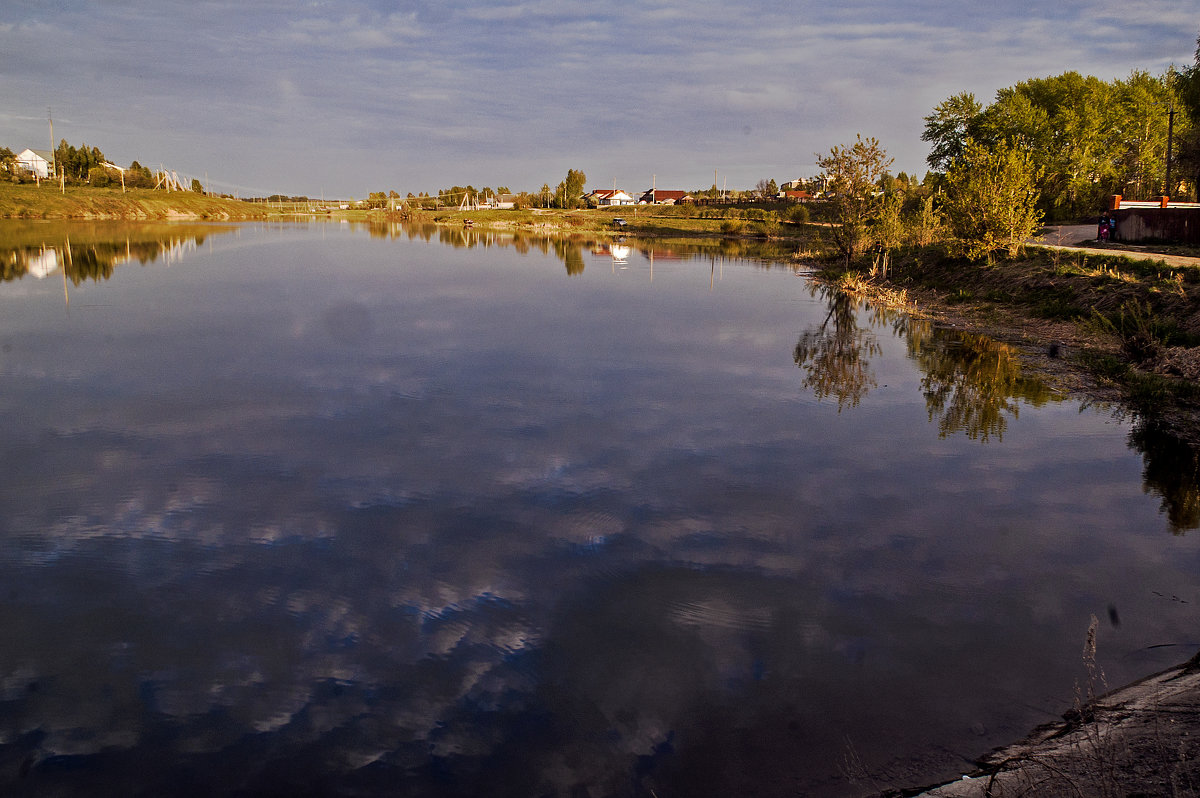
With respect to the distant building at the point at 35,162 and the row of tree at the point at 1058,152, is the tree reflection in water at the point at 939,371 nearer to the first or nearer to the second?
the row of tree at the point at 1058,152

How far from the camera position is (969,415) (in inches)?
598

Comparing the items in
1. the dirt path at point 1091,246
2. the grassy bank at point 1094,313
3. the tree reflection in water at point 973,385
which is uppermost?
the dirt path at point 1091,246

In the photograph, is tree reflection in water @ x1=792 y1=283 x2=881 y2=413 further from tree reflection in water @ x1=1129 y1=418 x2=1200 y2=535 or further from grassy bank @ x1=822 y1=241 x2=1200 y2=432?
tree reflection in water @ x1=1129 y1=418 x2=1200 y2=535

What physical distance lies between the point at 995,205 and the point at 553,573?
32.0 meters

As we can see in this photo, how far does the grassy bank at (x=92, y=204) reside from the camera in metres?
88.5

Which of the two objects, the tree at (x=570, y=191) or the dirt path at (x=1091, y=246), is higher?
the tree at (x=570, y=191)

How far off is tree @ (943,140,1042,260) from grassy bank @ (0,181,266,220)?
321 feet

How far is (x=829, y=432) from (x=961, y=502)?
11.3 feet

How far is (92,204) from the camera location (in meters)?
98.2

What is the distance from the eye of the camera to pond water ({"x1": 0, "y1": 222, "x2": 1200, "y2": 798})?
5742 millimetres

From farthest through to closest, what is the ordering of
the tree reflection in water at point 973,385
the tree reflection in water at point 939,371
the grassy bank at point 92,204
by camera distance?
1. the grassy bank at point 92,204
2. the tree reflection in water at point 939,371
3. the tree reflection in water at point 973,385

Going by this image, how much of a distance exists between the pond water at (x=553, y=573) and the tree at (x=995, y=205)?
18079 mm

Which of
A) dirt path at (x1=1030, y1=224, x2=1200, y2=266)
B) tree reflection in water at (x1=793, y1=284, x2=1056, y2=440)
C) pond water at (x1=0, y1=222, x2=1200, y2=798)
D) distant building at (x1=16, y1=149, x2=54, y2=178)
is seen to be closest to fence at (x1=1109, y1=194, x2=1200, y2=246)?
dirt path at (x1=1030, y1=224, x2=1200, y2=266)

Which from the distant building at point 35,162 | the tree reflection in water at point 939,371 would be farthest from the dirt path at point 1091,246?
the distant building at point 35,162
